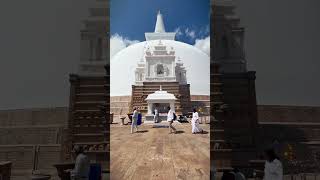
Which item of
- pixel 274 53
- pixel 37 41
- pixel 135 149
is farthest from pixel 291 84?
pixel 37 41

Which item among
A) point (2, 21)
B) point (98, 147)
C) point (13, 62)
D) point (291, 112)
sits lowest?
point (98, 147)

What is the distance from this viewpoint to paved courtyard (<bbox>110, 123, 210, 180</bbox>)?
6176 millimetres

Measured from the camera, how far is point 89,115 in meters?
6.91

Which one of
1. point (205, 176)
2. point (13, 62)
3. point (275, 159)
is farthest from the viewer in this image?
point (13, 62)

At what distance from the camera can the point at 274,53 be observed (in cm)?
715

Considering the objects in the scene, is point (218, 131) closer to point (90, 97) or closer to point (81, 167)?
point (90, 97)

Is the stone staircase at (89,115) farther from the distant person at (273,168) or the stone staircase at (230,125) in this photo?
the distant person at (273,168)

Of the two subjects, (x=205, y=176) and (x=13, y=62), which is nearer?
(x=205, y=176)

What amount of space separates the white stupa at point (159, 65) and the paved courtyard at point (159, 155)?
7621 mm

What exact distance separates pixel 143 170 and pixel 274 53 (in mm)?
3232

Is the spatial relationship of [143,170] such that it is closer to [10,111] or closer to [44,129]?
[44,129]

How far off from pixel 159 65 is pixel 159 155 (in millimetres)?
10139

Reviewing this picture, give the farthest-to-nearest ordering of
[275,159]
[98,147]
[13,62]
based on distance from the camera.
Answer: [13,62] → [98,147] → [275,159]

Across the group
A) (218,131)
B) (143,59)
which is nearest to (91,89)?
(218,131)
